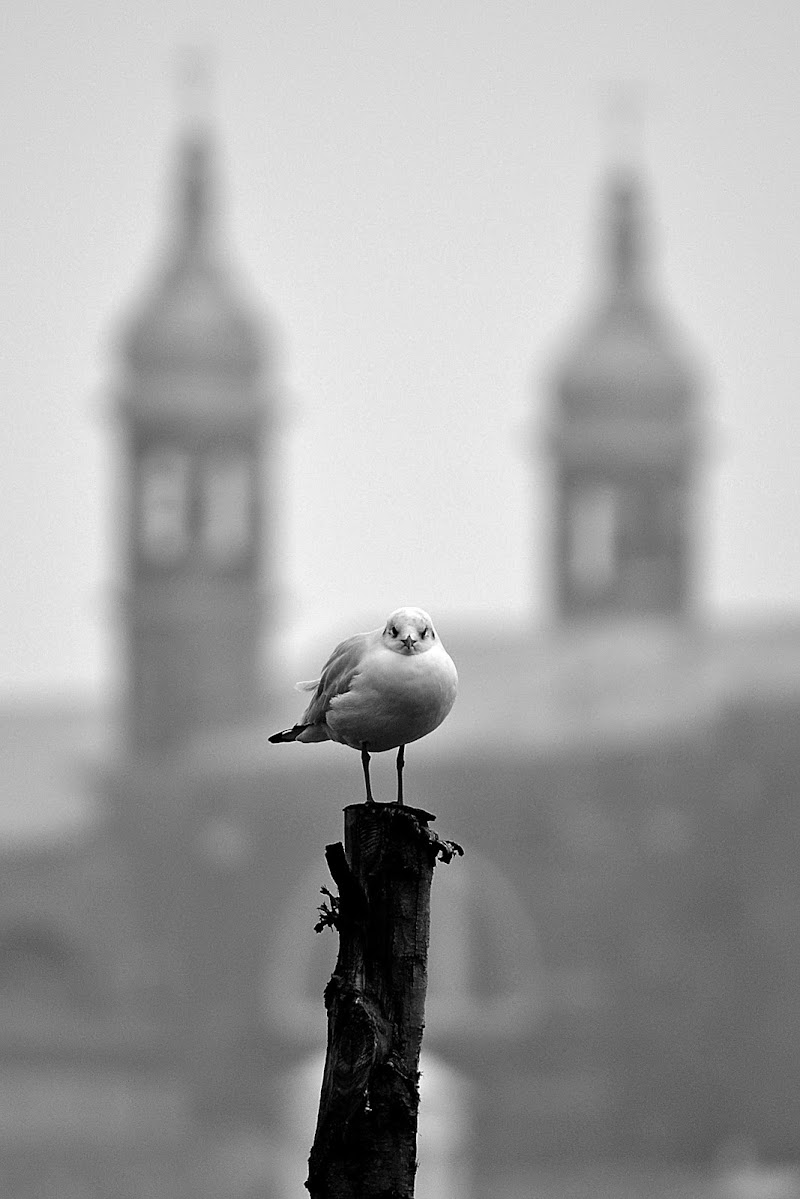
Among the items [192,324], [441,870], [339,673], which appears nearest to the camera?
[339,673]

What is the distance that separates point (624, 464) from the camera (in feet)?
151

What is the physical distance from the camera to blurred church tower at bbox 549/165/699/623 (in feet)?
150

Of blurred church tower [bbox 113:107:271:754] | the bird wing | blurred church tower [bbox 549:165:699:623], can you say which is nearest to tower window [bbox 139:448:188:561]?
blurred church tower [bbox 113:107:271:754]

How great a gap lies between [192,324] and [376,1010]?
37030 mm

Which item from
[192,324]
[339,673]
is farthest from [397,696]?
[192,324]

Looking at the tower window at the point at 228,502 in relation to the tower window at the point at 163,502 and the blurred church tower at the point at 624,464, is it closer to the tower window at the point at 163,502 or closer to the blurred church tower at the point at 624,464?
the tower window at the point at 163,502

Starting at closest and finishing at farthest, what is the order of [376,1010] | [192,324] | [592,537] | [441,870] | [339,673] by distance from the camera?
1. [376,1010]
2. [339,673]
3. [441,870]
4. [192,324]
5. [592,537]

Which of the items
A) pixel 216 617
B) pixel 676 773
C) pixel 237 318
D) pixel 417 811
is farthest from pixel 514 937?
pixel 417 811

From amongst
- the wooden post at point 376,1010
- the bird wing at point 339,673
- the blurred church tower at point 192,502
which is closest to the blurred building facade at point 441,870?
the blurred church tower at point 192,502

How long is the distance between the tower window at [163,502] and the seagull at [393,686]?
117 ft

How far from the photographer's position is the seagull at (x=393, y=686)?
28.7 feet

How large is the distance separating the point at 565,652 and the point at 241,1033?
19.9 ft

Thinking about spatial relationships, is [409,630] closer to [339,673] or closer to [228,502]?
[339,673]

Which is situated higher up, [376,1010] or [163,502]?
[163,502]
